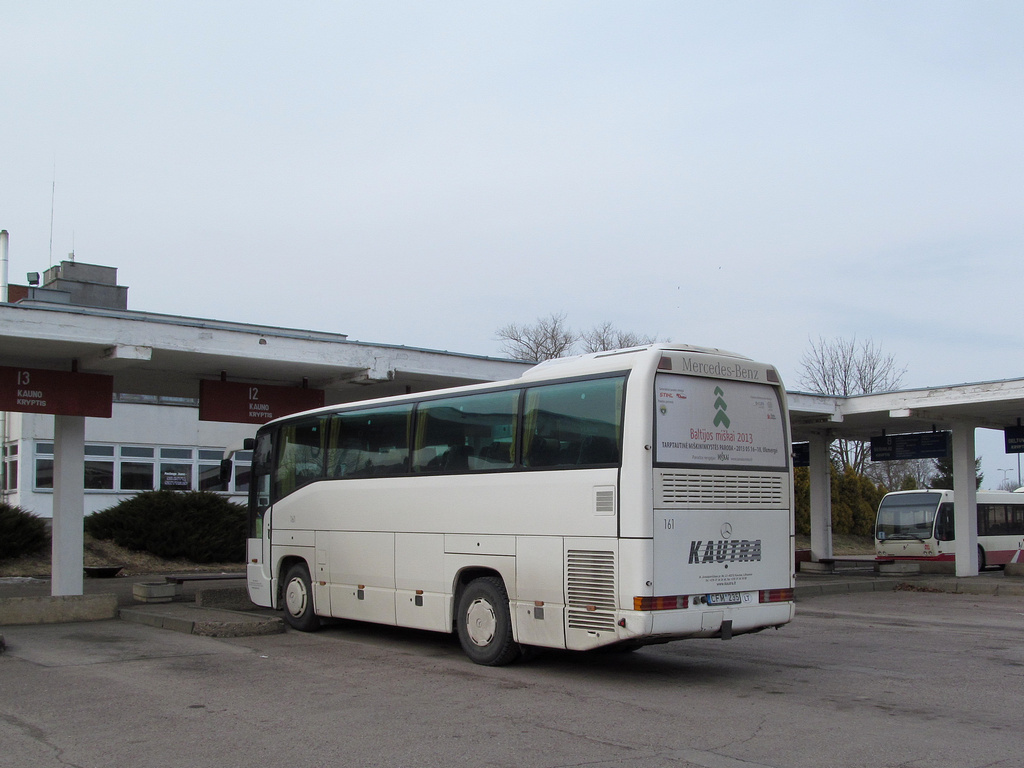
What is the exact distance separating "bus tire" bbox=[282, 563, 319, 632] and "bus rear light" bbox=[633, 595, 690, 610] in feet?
19.7

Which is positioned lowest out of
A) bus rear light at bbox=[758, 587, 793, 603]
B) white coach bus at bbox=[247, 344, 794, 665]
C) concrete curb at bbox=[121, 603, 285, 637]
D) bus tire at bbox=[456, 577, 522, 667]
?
concrete curb at bbox=[121, 603, 285, 637]

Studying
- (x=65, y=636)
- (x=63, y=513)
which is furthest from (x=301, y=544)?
(x=63, y=513)

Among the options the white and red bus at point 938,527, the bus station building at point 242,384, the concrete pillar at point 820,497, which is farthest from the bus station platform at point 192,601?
the white and red bus at point 938,527

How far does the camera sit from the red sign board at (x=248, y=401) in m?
16.8

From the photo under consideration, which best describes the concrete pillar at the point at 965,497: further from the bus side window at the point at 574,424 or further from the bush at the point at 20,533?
the bush at the point at 20,533

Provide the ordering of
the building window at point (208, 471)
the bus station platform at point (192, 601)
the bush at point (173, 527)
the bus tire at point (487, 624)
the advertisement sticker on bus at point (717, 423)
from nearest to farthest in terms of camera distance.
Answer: the advertisement sticker on bus at point (717, 423) → the bus tire at point (487, 624) → the bus station platform at point (192, 601) → the bush at point (173, 527) → the building window at point (208, 471)

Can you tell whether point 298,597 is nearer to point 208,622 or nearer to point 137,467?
point 208,622

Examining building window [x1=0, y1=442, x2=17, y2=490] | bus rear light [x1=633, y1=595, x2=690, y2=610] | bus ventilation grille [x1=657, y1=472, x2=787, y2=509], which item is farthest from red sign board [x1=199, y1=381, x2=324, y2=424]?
building window [x1=0, y1=442, x2=17, y2=490]

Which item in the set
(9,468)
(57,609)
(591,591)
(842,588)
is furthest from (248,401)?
(9,468)

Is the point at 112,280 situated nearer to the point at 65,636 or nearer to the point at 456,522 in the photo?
the point at 65,636

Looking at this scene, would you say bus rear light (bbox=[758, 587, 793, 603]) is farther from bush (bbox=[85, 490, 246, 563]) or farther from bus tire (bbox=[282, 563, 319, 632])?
bush (bbox=[85, 490, 246, 563])

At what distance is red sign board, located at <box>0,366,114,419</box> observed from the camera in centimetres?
1499

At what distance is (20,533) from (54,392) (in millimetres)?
12042

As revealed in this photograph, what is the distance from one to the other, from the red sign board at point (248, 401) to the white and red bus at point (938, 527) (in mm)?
20538
